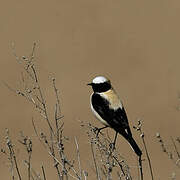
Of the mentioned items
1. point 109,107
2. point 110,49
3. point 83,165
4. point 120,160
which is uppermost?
point 110,49

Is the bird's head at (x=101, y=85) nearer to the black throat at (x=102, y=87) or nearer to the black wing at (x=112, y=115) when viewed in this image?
the black throat at (x=102, y=87)

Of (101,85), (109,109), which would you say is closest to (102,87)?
(101,85)

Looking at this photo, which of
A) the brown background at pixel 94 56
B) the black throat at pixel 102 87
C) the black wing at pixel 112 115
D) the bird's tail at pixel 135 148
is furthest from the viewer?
the brown background at pixel 94 56

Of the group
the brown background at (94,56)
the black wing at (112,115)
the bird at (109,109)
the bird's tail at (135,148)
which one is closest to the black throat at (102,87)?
the bird at (109,109)

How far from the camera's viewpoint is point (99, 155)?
5512 mm

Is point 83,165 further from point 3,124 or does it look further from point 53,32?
point 53,32

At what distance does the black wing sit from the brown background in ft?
17.0

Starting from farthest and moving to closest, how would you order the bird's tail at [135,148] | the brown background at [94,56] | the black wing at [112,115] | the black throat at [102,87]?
the brown background at [94,56]
the black throat at [102,87]
the black wing at [112,115]
the bird's tail at [135,148]

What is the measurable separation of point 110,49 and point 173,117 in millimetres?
3968

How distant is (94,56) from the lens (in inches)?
689

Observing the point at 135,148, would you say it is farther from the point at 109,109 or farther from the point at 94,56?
the point at 94,56

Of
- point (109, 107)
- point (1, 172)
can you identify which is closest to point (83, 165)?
point (1, 172)

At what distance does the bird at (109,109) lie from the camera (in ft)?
22.8

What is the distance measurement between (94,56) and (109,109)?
1047 cm
